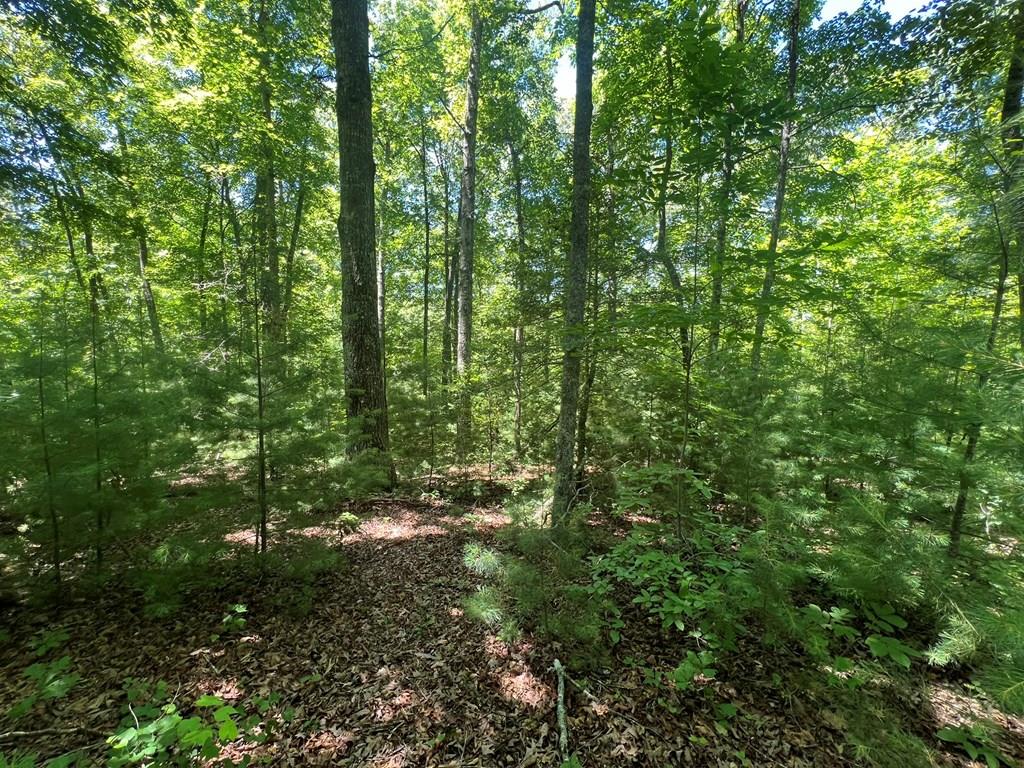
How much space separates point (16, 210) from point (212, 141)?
3.97 metres

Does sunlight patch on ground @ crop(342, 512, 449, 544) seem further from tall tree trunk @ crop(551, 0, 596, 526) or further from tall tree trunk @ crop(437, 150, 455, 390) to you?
tall tree trunk @ crop(437, 150, 455, 390)

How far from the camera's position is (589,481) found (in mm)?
4938

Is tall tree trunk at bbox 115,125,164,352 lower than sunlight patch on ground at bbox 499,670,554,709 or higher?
higher

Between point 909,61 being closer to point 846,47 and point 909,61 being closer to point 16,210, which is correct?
point 846,47

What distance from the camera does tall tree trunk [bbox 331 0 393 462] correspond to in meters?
5.59

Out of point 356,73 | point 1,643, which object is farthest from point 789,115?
point 1,643

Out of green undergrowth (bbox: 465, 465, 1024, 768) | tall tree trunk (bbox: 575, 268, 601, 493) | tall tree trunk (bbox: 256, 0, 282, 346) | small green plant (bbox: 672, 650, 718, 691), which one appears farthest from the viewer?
tall tree trunk (bbox: 575, 268, 601, 493)

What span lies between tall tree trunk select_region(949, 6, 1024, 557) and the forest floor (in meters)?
1.49

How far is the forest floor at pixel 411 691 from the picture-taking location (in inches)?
101

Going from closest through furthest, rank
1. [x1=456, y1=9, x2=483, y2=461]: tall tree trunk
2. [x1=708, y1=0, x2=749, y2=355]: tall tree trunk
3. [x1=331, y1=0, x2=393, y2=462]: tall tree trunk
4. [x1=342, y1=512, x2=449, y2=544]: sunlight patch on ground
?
[x1=708, y1=0, x2=749, y2=355]: tall tree trunk
[x1=331, y1=0, x2=393, y2=462]: tall tree trunk
[x1=342, y1=512, x2=449, y2=544]: sunlight patch on ground
[x1=456, y1=9, x2=483, y2=461]: tall tree trunk

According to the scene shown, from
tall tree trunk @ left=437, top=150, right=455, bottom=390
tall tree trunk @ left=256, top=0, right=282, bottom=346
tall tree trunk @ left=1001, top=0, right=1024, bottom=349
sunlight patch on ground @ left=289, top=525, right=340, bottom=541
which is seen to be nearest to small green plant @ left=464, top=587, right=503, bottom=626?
sunlight patch on ground @ left=289, top=525, right=340, bottom=541

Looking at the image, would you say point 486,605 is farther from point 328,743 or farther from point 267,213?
point 267,213

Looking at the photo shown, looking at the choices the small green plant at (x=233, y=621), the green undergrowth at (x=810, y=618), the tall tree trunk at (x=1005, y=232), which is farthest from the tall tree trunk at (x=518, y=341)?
the tall tree trunk at (x=1005, y=232)

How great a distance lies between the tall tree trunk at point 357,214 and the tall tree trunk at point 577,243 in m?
2.91
